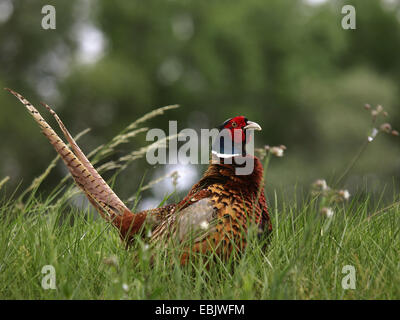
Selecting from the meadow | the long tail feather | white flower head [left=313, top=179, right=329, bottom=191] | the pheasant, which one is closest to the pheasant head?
the pheasant

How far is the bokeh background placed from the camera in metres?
19.3

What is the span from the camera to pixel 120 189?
4.85 m

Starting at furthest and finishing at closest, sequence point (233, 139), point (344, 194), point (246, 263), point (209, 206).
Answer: point (233, 139)
point (209, 206)
point (246, 263)
point (344, 194)

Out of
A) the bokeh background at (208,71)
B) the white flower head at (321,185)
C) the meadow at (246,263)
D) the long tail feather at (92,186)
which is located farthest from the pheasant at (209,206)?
the bokeh background at (208,71)

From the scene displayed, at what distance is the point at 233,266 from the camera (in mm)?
3174

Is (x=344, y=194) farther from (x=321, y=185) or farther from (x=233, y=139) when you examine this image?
(x=233, y=139)

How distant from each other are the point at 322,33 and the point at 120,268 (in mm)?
25968

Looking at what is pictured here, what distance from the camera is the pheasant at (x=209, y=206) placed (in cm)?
315

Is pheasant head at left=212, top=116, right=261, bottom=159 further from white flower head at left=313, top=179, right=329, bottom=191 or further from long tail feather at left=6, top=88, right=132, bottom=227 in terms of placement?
white flower head at left=313, top=179, right=329, bottom=191

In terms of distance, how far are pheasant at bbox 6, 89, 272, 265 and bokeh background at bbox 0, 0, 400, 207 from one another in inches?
515

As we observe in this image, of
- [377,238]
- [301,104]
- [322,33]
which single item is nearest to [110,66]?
[301,104]

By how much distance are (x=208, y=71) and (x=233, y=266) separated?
68.4ft

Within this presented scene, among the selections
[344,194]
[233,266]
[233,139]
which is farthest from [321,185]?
[233,139]
